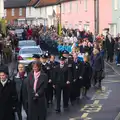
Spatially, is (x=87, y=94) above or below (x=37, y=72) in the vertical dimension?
below

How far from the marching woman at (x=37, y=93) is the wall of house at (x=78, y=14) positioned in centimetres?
4487

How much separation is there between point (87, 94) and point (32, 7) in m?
83.3

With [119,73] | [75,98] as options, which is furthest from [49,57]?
[119,73]

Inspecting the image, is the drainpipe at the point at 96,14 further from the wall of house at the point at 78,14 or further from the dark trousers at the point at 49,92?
the dark trousers at the point at 49,92

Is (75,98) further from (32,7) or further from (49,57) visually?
(32,7)

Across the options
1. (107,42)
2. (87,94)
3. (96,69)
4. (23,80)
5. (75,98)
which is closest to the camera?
(23,80)

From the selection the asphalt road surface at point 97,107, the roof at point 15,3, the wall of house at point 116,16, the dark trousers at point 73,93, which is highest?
the roof at point 15,3

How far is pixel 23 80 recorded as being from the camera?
44.1ft

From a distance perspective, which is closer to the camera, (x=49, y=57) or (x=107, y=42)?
(x=49, y=57)

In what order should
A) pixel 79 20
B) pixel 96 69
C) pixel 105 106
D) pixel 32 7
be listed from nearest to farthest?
pixel 105 106 → pixel 96 69 → pixel 79 20 → pixel 32 7

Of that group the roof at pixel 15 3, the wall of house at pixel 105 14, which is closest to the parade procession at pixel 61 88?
the wall of house at pixel 105 14

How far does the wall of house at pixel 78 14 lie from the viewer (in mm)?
58094

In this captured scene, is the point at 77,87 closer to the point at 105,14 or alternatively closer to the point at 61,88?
the point at 61,88

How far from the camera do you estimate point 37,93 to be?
12.6 meters
